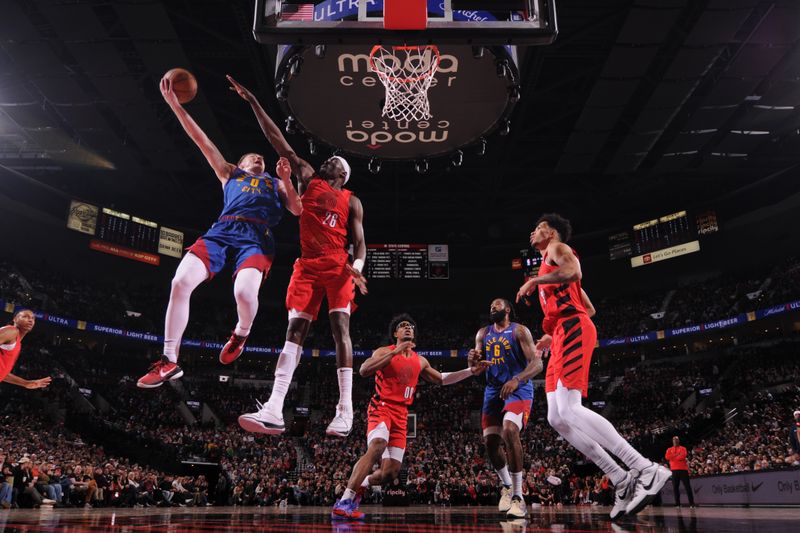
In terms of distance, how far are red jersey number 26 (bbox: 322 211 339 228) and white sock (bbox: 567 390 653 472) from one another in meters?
2.52

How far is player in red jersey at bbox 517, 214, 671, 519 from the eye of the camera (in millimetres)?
4418

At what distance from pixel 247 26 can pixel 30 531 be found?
11954 millimetres

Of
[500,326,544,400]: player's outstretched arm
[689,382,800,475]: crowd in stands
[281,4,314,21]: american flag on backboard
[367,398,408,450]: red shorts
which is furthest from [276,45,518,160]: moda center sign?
[689,382,800,475]: crowd in stands

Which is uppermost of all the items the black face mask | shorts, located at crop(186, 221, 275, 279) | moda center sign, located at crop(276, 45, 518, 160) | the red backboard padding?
moda center sign, located at crop(276, 45, 518, 160)

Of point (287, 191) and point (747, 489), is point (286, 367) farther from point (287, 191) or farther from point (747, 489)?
point (747, 489)

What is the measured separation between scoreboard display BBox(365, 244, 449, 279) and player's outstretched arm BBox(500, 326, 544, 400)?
1549cm

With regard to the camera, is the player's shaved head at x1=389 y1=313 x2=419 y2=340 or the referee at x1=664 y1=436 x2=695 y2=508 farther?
the referee at x1=664 y1=436 x2=695 y2=508

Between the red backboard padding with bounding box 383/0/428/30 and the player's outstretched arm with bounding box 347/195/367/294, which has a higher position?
the red backboard padding with bounding box 383/0/428/30

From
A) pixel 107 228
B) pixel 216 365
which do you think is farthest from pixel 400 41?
pixel 216 365

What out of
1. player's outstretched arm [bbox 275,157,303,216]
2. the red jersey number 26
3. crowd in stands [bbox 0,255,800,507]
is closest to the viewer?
player's outstretched arm [bbox 275,157,303,216]

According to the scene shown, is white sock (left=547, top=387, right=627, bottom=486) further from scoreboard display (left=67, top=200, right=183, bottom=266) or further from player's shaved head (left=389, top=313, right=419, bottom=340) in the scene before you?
scoreboard display (left=67, top=200, right=183, bottom=266)

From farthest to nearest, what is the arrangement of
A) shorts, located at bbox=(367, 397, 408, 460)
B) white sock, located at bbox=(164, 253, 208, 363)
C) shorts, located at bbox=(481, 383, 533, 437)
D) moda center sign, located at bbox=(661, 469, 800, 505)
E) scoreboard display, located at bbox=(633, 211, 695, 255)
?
scoreboard display, located at bbox=(633, 211, 695, 255), moda center sign, located at bbox=(661, 469, 800, 505), shorts, located at bbox=(481, 383, 533, 437), shorts, located at bbox=(367, 397, 408, 460), white sock, located at bbox=(164, 253, 208, 363)

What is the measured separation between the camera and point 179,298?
4.95 m

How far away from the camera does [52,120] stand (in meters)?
17.6
